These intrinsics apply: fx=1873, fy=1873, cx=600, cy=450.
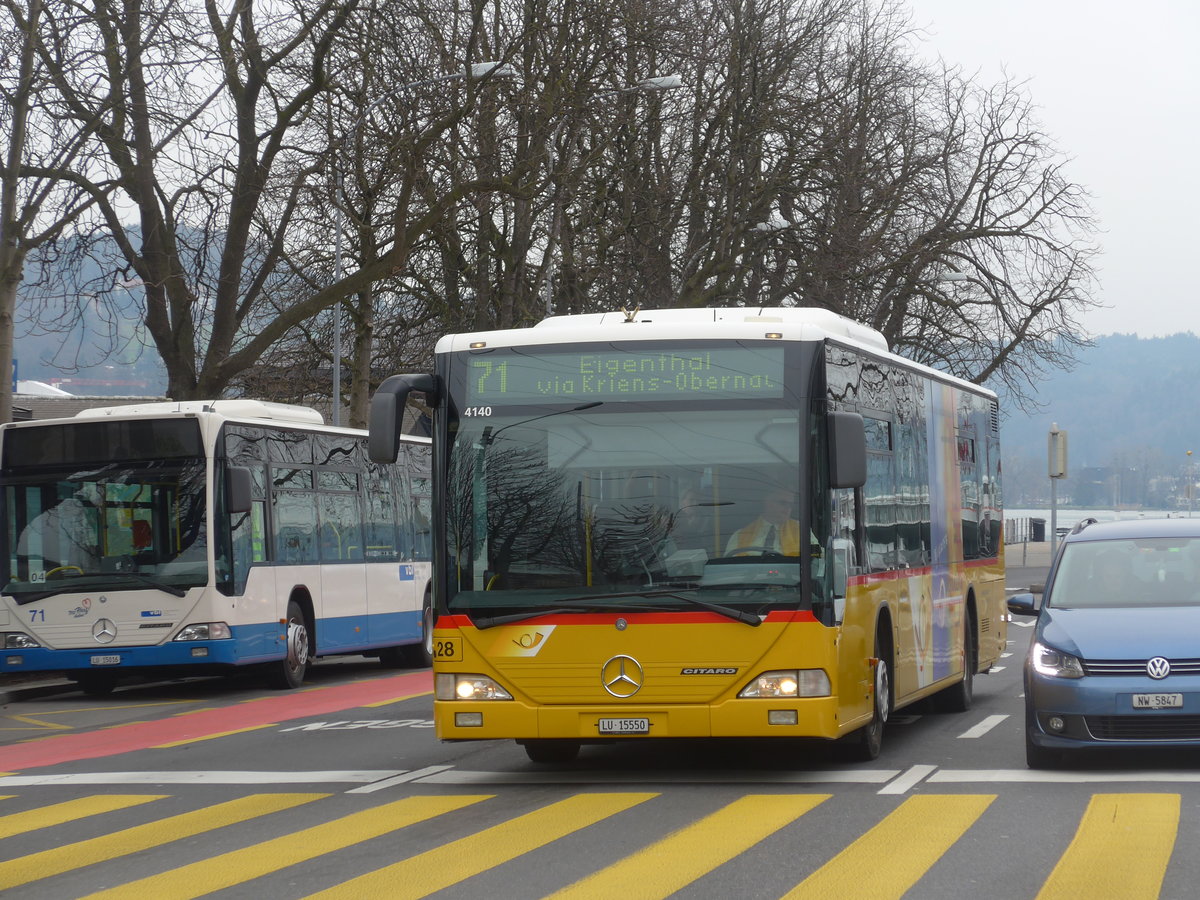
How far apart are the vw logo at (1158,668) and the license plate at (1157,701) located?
128 mm

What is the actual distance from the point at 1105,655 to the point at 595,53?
22326mm

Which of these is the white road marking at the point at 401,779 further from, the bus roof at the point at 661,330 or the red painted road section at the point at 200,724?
the red painted road section at the point at 200,724

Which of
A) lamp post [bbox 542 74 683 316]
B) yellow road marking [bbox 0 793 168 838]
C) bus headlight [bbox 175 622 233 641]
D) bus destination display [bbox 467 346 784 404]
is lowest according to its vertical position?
yellow road marking [bbox 0 793 168 838]

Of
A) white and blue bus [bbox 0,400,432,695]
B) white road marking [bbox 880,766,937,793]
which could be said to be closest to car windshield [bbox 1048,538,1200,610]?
white road marking [bbox 880,766,937,793]

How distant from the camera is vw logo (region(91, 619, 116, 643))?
779 inches

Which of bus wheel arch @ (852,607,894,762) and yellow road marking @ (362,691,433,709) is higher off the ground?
bus wheel arch @ (852,607,894,762)

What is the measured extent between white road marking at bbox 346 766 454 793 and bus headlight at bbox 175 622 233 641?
747 cm

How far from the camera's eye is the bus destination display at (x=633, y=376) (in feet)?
37.7

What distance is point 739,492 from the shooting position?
443 inches

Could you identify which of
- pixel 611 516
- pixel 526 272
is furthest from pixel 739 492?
pixel 526 272

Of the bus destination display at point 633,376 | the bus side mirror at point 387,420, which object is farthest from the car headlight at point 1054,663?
the bus side mirror at point 387,420

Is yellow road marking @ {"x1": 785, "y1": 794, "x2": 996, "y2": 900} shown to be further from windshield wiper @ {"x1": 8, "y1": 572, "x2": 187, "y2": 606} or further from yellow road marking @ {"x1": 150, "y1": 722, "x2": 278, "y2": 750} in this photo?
windshield wiper @ {"x1": 8, "y1": 572, "x2": 187, "y2": 606}

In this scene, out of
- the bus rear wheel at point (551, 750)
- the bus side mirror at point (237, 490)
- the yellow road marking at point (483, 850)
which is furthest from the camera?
the bus side mirror at point (237, 490)

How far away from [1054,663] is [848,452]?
1.81 m
